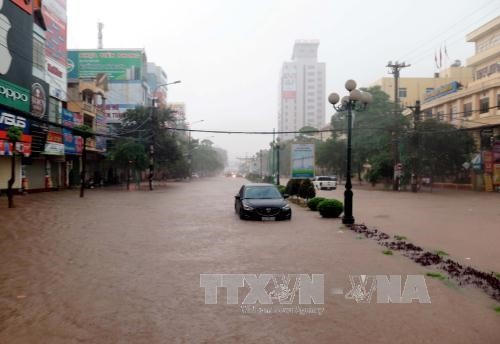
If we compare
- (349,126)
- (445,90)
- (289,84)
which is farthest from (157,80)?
(289,84)

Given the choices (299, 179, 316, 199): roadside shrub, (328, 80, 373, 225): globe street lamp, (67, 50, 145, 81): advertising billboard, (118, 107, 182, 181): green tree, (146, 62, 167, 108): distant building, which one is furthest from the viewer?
(146, 62, 167, 108): distant building

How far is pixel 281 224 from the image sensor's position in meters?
14.8

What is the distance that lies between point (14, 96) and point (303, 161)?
2045cm

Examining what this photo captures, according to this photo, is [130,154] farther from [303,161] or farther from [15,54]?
[303,161]

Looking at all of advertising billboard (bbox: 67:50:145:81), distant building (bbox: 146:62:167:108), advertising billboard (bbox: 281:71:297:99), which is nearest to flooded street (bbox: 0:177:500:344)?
advertising billboard (bbox: 67:50:145:81)

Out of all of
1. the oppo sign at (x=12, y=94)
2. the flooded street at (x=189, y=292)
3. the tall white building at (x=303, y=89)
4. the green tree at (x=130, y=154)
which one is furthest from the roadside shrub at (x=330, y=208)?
the tall white building at (x=303, y=89)

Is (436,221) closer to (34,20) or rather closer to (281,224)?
(281,224)

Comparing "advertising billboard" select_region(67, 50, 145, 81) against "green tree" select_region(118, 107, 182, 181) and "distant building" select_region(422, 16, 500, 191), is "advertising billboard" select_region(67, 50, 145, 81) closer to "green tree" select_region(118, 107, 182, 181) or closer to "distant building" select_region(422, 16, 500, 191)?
"green tree" select_region(118, 107, 182, 181)

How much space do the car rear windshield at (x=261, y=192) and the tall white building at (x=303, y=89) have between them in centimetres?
16749

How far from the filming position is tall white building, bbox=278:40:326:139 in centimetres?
18600

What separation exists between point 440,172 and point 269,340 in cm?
4141

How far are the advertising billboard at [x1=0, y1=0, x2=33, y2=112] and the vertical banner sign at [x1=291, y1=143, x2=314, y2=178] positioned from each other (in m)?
19.3

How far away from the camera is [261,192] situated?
1758 centimetres

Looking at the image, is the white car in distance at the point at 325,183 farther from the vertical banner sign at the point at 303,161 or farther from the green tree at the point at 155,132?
the green tree at the point at 155,132
